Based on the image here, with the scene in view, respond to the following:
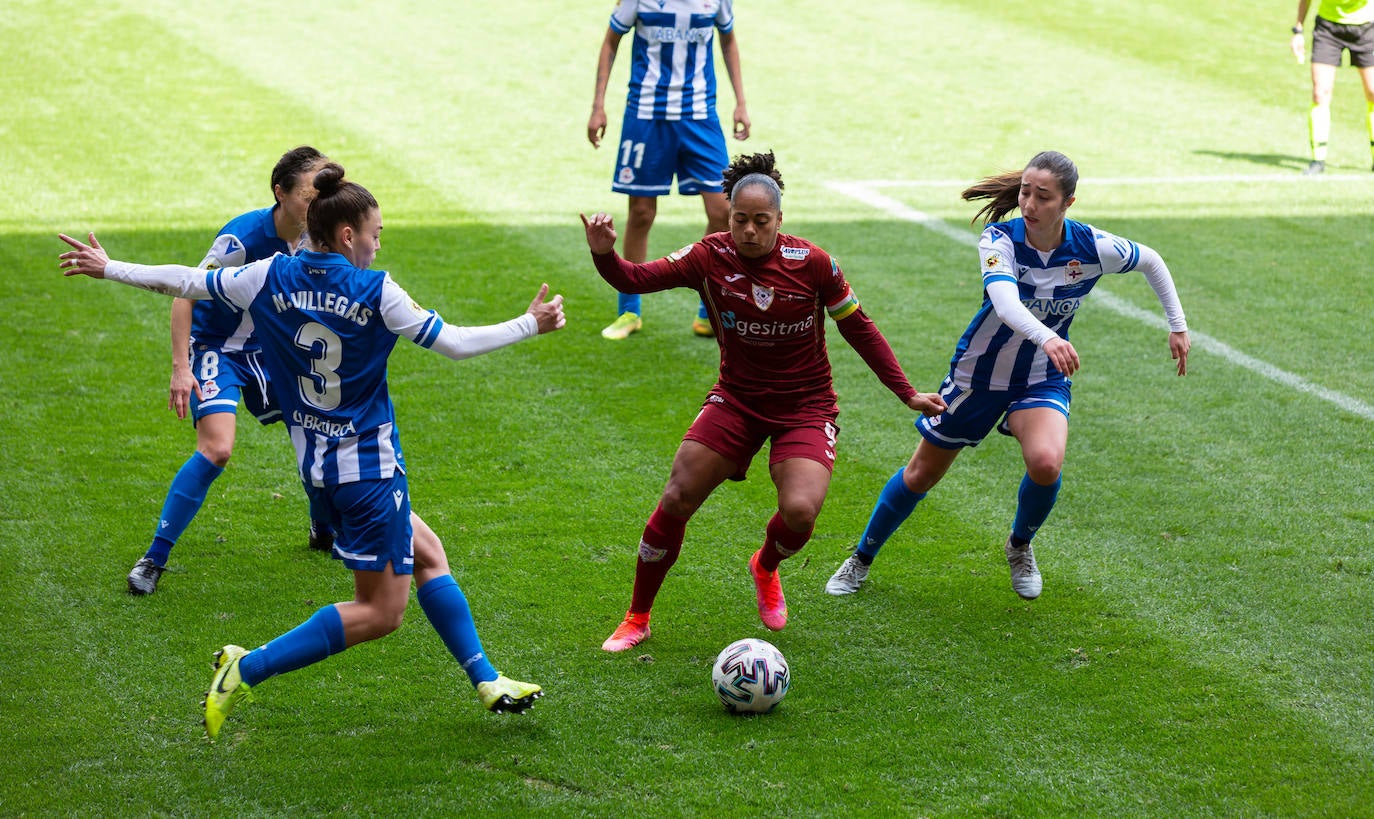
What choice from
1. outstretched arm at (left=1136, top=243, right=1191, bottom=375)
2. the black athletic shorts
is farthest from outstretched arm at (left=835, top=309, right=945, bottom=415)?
the black athletic shorts

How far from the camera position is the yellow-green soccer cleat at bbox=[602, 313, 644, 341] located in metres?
9.24

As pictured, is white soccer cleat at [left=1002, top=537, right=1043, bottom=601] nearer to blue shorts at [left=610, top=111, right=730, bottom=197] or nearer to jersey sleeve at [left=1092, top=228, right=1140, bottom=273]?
jersey sleeve at [left=1092, top=228, right=1140, bottom=273]

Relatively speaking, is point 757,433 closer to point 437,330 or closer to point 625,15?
point 437,330

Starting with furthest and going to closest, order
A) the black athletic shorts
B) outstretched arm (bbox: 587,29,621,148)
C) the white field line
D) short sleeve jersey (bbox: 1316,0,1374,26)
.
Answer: the black athletic shorts < short sleeve jersey (bbox: 1316,0,1374,26) < outstretched arm (bbox: 587,29,621,148) < the white field line

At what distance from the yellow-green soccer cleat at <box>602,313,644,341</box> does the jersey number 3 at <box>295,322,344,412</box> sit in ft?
15.8

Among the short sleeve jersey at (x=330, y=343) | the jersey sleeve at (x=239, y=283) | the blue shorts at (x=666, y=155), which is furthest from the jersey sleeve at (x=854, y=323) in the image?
the blue shorts at (x=666, y=155)

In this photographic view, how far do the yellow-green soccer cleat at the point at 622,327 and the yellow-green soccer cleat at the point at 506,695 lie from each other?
471cm

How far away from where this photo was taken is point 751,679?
480 cm

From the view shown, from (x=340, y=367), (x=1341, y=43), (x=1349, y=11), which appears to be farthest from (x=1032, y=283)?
(x=1341, y=43)

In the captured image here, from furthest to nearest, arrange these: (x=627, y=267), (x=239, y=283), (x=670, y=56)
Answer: (x=670, y=56) < (x=627, y=267) < (x=239, y=283)

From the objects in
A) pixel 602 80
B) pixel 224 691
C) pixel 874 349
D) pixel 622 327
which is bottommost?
pixel 622 327

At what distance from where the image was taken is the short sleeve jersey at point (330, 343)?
4387 millimetres

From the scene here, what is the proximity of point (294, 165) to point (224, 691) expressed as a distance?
86.2 inches

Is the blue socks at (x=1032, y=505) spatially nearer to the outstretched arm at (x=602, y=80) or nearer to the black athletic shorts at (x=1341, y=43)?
the outstretched arm at (x=602, y=80)
